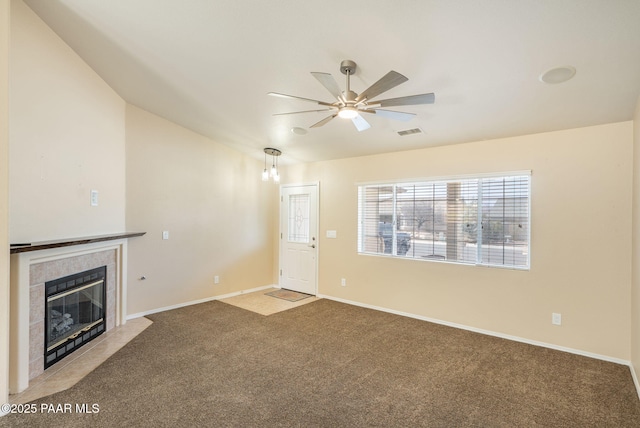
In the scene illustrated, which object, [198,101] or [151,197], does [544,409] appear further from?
[151,197]

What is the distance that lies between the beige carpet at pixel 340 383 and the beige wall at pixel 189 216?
1027mm

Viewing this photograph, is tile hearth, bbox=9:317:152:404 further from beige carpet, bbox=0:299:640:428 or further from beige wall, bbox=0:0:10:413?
beige wall, bbox=0:0:10:413

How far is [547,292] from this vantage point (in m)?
3.44

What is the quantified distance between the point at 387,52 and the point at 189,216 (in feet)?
12.9

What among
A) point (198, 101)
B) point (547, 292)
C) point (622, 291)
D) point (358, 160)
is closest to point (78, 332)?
point (198, 101)

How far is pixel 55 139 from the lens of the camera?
2.96 m

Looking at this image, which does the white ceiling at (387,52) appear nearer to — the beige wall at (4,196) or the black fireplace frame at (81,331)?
the beige wall at (4,196)

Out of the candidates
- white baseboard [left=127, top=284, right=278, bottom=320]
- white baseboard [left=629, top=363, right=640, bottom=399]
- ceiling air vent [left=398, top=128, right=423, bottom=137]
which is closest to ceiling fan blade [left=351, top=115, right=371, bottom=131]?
ceiling air vent [left=398, top=128, right=423, bottom=137]

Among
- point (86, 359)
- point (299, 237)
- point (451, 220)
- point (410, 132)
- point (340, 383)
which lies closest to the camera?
point (340, 383)

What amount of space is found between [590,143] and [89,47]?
5205 mm

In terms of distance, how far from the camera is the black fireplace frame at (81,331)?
286 centimetres

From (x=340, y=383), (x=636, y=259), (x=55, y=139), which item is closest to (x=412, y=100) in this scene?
(x=340, y=383)

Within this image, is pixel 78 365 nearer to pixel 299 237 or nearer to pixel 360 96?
pixel 360 96

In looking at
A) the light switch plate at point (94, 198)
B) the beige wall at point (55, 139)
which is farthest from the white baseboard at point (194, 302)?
the light switch plate at point (94, 198)
